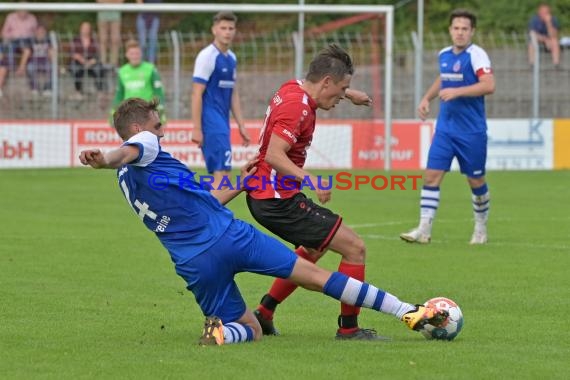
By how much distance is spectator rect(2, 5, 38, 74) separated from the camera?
2445cm

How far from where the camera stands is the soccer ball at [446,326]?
7574 mm

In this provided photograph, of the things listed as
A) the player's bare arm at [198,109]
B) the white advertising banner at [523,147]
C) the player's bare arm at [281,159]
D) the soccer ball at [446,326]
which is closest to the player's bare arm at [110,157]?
the player's bare arm at [281,159]

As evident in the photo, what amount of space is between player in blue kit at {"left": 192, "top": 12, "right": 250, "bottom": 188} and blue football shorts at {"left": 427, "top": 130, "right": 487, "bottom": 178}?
2115 millimetres

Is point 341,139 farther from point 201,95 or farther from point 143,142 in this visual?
point 143,142

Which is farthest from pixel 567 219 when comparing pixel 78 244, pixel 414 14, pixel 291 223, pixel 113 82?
pixel 414 14

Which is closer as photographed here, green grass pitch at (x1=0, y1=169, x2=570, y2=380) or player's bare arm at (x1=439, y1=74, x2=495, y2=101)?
green grass pitch at (x1=0, y1=169, x2=570, y2=380)

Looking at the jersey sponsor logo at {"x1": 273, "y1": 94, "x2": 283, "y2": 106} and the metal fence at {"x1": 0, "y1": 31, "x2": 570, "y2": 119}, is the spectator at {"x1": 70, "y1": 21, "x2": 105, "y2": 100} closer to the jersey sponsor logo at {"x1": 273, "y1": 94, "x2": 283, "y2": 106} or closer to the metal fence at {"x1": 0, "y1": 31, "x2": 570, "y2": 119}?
the metal fence at {"x1": 0, "y1": 31, "x2": 570, "y2": 119}

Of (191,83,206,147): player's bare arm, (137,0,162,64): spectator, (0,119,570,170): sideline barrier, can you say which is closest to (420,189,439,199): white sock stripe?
(191,83,206,147): player's bare arm

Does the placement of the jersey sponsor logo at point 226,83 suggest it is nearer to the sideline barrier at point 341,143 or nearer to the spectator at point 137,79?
the spectator at point 137,79

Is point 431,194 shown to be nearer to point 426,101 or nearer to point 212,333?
point 426,101

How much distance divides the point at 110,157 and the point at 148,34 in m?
18.6

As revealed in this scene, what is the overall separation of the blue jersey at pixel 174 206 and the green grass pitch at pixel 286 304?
0.60 m

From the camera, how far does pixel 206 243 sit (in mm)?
7488

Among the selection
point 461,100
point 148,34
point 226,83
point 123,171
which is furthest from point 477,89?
point 148,34
